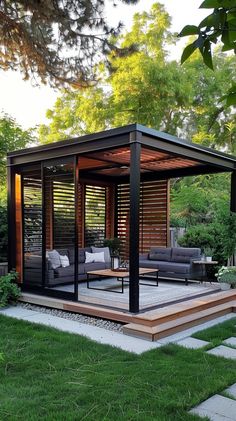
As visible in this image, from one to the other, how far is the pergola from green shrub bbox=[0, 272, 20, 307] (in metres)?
0.31

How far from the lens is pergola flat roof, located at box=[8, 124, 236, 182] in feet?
18.0

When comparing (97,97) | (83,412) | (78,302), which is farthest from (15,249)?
(97,97)

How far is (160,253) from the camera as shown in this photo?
30.0 feet

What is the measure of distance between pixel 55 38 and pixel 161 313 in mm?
5081

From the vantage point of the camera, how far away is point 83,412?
2.73 meters

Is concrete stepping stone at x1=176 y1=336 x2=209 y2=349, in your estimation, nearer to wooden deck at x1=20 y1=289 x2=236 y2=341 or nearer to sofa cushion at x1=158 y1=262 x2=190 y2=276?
wooden deck at x1=20 y1=289 x2=236 y2=341

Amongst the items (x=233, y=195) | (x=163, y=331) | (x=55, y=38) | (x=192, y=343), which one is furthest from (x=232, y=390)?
(x=55, y=38)

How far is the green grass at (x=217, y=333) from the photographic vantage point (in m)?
4.59

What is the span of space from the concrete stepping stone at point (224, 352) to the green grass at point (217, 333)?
103 millimetres

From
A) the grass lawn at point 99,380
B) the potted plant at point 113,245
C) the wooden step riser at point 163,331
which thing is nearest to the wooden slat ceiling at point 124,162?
the potted plant at point 113,245

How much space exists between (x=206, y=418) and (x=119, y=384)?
2.76 ft

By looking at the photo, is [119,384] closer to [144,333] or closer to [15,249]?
[144,333]

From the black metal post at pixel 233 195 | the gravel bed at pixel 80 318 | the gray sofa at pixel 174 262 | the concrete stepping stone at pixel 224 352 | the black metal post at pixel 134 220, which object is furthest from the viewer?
the gray sofa at pixel 174 262

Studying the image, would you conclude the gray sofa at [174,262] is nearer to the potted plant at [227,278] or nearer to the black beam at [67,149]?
the potted plant at [227,278]
